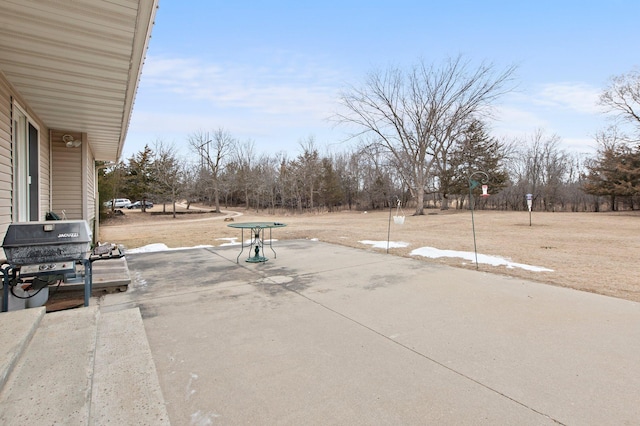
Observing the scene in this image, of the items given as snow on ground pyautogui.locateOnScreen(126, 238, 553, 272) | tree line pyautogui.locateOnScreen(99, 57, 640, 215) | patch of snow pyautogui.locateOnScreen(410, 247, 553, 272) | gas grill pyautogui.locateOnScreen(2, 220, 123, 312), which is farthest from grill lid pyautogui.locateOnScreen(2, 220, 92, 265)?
tree line pyautogui.locateOnScreen(99, 57, 640, 215)

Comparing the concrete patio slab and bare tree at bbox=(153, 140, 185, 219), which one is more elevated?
bare tree at bbox=(153, 140, 185, 219)

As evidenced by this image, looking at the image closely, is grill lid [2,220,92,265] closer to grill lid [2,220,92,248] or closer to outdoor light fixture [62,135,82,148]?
grill lid [2,220,92,248]

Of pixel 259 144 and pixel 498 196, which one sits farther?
pixel 259 144

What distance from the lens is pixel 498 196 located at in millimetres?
31359

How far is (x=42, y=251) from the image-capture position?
2932mm

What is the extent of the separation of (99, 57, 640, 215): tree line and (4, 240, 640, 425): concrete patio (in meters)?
20.2

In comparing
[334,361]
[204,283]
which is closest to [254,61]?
[204,283]

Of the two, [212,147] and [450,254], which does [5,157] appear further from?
[212,147]

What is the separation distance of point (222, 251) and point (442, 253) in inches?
194

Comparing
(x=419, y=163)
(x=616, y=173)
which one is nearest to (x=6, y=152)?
(x=419, y=163)

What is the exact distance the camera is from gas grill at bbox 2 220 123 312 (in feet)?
9.25

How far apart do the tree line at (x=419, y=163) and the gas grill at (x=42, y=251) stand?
64.7 ft

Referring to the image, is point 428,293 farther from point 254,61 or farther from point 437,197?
point 437,197

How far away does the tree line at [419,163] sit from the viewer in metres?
22.7
